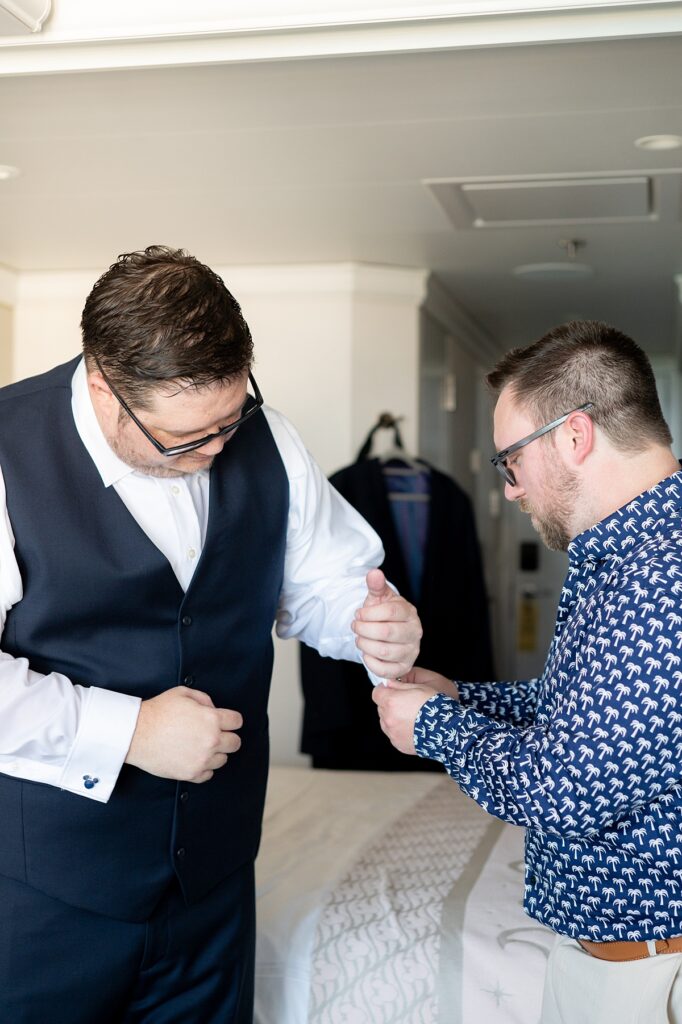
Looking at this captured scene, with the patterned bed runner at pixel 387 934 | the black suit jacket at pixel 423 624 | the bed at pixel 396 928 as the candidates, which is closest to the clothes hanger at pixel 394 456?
the black suit jacket at pixel 423 624

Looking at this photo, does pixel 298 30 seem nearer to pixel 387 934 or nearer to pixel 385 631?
pixel 385 631

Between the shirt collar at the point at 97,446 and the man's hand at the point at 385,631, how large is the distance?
1.41 feet

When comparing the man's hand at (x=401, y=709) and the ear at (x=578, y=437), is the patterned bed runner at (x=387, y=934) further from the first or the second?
the ear at (x=578, y=437)

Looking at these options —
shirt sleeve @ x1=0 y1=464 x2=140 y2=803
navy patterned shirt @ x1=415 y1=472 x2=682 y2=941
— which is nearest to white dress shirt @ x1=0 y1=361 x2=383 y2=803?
shirt sleeve @ x1=0 y1=464 x2=140 y2=803

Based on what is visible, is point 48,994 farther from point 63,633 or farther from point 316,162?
point 316,162

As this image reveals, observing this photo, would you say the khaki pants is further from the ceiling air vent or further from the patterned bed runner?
the ceiling air vent

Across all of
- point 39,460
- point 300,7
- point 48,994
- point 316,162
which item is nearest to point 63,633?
point 39,460

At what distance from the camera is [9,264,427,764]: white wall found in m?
4.09

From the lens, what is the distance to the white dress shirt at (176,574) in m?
1.50

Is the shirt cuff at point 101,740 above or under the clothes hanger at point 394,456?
under

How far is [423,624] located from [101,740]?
2488 millimetres

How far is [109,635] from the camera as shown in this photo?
5.28 feet

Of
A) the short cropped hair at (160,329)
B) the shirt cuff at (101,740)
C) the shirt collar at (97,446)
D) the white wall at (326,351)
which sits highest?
the white wall at (326,351)

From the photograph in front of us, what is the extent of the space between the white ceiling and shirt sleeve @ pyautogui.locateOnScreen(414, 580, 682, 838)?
4.07 feet
